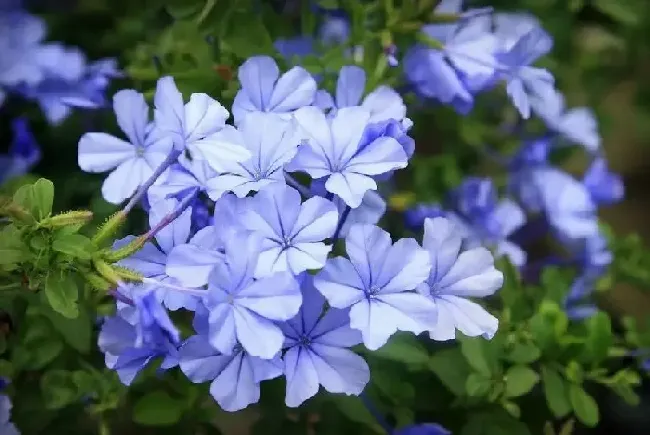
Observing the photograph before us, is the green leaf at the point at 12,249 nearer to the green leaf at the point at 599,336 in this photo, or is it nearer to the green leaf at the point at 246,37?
the green leaf at the point at 246,37

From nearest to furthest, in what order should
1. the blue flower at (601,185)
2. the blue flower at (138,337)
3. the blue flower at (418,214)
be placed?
the blue flower at (138,337) → the blue flower at (418,214) → the blue flower at (601,185)

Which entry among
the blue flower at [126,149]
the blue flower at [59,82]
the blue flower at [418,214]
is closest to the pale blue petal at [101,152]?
the blue flower at [126,149]

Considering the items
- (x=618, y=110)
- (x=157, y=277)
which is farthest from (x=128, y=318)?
(x=618, y=110)

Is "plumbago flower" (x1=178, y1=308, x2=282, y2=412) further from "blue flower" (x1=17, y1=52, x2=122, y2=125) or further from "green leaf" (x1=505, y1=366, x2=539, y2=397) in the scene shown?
"blue flower" (x1=17, y1=52, x2=122, y2=125)

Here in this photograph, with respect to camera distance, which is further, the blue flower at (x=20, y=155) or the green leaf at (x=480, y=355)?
the blue flower at (x=20, y=155)

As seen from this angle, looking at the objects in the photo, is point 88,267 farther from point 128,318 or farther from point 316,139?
point 316,139

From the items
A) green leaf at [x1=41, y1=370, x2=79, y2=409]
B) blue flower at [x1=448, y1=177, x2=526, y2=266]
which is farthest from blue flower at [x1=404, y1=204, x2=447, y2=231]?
green leaf at [x1=41, y1=370, x2=79, y2=409]

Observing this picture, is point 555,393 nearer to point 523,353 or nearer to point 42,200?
point 523,353
